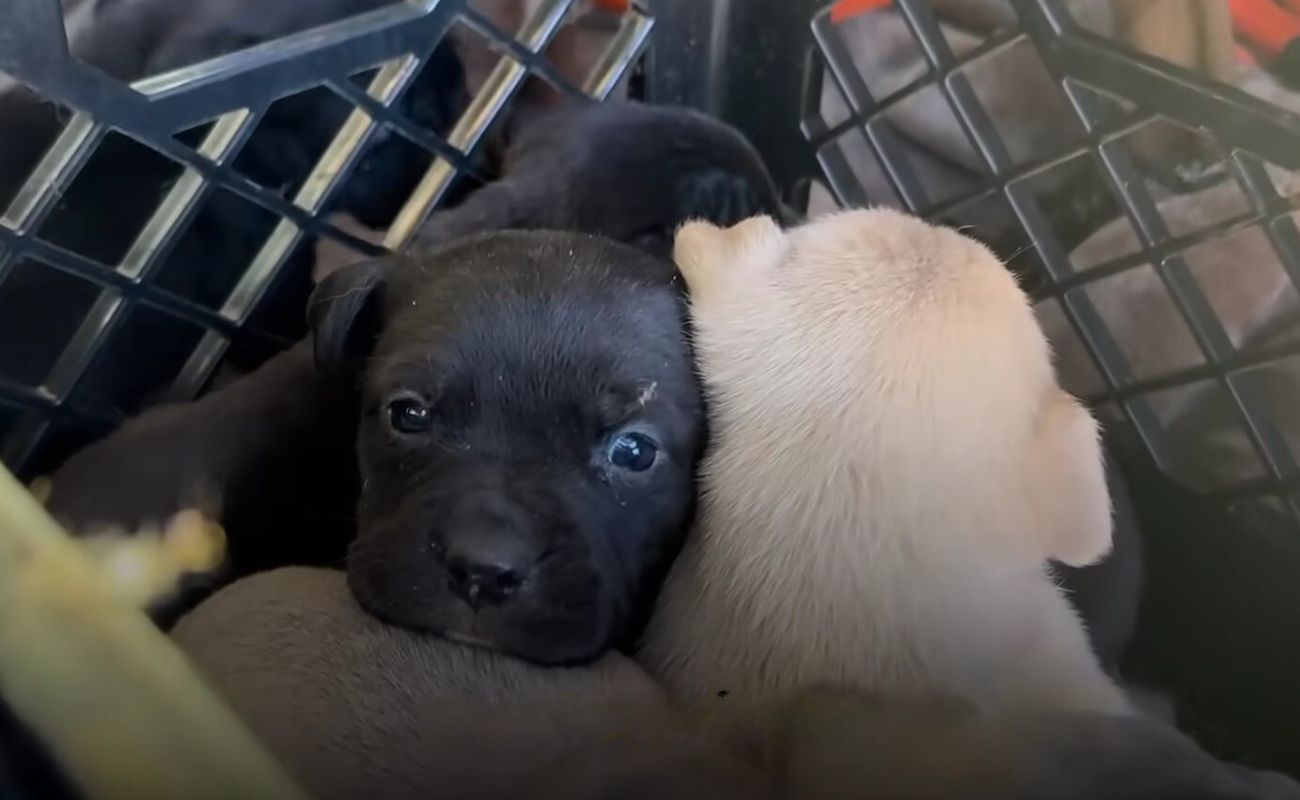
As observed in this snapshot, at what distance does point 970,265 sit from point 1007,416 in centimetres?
9

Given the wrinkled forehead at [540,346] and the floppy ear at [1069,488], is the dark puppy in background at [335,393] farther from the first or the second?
the floppy ear at [1069,488]

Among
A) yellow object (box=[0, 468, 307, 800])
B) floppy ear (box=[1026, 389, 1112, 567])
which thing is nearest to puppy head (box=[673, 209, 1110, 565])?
floppy ear (box=[1026, 389, 1112, 567])

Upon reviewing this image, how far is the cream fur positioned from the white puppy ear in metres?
0.03

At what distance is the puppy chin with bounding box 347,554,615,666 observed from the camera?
0.77 meters

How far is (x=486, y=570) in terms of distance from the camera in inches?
30.1

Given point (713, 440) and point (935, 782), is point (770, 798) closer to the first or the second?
point (935, 782)

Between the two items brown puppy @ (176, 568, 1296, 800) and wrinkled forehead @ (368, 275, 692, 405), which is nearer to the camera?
brown puppy @ (176, 568, 1296, 800)

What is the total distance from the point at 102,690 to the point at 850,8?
0.81 meters

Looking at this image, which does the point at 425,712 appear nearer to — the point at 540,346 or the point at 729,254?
the point at 540,346

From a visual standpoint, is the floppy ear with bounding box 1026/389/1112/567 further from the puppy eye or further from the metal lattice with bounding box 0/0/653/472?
the metal lattice with bounding box 0/0/653/472

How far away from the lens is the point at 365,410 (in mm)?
899

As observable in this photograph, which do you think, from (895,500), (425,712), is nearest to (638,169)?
(895,500)

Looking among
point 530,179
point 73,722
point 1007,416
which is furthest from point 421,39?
point 73,722

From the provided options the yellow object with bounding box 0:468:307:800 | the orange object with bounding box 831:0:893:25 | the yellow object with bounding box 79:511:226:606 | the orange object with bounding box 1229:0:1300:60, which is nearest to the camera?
the yellow object with bounding box 0:468:307:800
